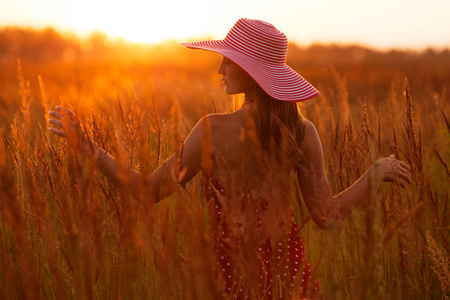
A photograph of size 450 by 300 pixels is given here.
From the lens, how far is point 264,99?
192 centimetres

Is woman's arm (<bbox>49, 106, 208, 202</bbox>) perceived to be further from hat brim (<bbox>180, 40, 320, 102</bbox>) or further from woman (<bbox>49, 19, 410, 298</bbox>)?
hat brim (<bbox>180, 40, 320, 102</bbox>)

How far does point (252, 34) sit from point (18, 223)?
1187 mm

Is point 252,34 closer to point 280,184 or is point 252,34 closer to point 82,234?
point 280,184

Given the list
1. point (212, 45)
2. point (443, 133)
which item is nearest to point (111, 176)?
point (212, 45)

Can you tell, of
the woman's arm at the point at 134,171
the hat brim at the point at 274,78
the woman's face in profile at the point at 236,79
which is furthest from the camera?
the woman's face in profile at the point at 236,79

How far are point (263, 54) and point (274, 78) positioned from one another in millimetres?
139

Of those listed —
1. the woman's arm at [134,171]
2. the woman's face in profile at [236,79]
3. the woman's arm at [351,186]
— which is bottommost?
the woman's arm at [351,186]

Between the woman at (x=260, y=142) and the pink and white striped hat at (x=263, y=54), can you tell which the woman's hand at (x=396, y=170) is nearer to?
the woman at (x=260, y=142)

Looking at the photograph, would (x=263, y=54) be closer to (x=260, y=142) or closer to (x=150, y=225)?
(x=260, y=142)

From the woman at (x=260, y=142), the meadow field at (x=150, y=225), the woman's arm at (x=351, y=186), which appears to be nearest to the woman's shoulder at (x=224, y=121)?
the woman at (x=260, y=142)

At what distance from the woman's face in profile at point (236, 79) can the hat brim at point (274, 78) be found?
0.21ft

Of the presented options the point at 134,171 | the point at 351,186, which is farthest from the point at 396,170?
the point at 134,171

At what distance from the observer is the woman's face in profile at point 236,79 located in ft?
6.46

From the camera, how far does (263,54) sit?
6.48 feet
